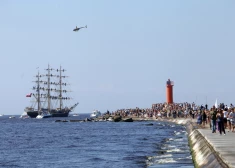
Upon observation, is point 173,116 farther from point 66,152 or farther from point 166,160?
point 166,160

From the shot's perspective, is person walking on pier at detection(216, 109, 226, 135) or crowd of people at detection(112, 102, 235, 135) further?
crowd of people at detection(112, 102, 235, 135)

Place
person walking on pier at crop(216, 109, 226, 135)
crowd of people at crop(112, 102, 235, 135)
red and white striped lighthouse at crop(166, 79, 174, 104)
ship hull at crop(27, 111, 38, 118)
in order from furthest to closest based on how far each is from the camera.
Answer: ship hull at crop(27, 111, 38, 118), red and white striped lighthouse at crop(166, 79, 174, 104), crowd of people at crop(112, 102, 235, 135), person walking on pier at crop(216, 109, 226, 135)

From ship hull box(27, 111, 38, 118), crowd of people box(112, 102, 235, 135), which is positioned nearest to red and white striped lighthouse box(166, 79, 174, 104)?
crowd of people box(112, 102, 235, 135)

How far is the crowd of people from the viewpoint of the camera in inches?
1345

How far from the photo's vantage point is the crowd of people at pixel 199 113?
112 feet

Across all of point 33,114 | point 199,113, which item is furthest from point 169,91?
point 33,114

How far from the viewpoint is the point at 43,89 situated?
640ft

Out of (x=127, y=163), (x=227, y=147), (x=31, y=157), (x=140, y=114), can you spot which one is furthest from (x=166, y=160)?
(x=140, y=114)

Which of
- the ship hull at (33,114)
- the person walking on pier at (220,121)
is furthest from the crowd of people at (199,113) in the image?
the ship hull at (33,114)

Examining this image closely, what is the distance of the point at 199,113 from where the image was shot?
186 ft

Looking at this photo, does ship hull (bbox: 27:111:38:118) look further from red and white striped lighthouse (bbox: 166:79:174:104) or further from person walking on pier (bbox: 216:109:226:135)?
person walking on pier (bbox: 216:109:226:135)

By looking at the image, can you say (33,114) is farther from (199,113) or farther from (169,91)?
(199,113)

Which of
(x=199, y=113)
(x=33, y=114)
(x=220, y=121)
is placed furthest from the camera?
(x=33, y=114)

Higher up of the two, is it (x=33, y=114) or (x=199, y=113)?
→ (x=33, y=114)
